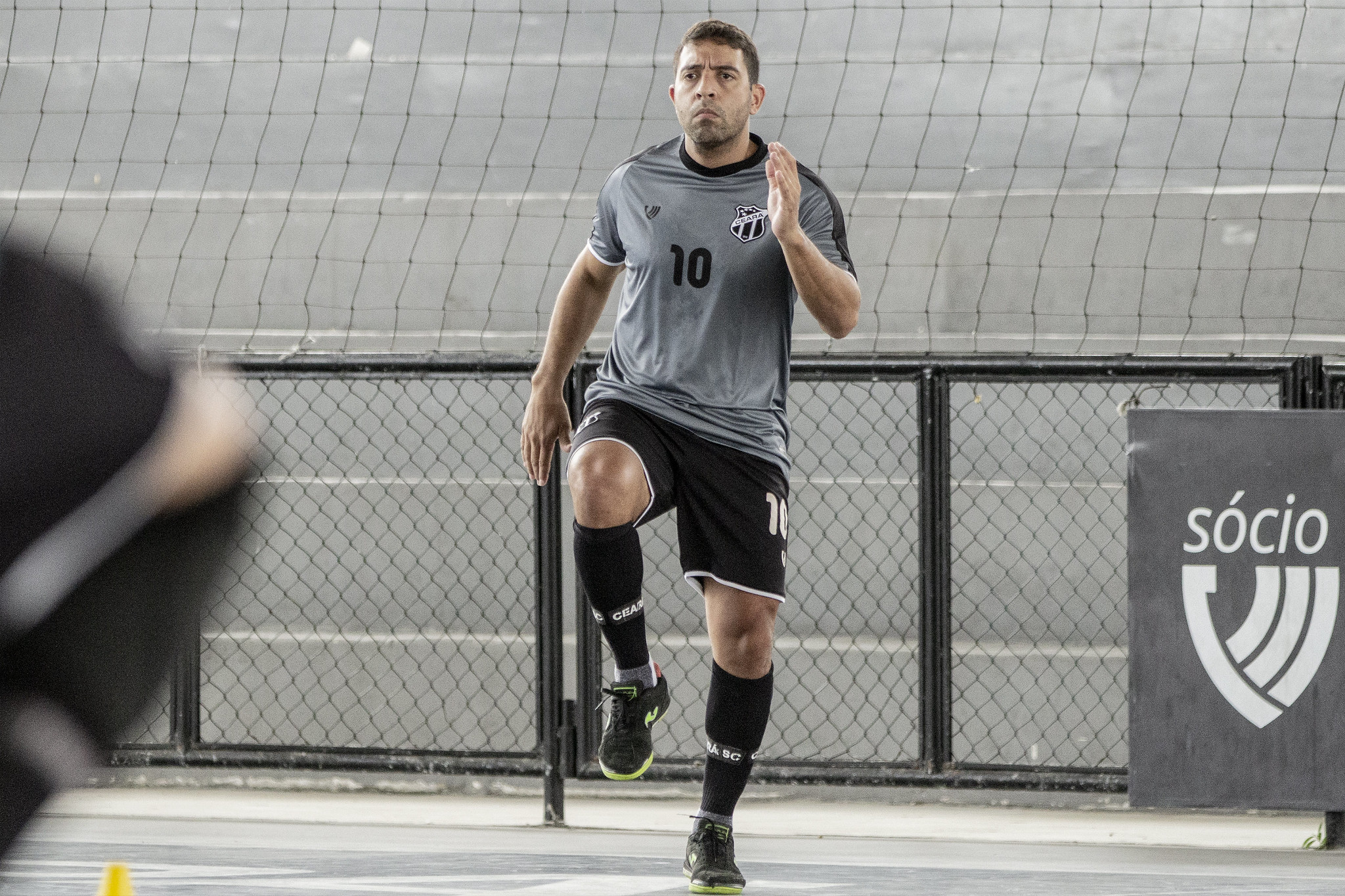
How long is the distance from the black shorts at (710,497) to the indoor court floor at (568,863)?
2.48 feet

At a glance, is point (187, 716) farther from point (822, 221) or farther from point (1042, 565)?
point (1042, 565)

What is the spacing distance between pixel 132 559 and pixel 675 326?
2488 millimetres

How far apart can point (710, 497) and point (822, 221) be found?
2.20 feet

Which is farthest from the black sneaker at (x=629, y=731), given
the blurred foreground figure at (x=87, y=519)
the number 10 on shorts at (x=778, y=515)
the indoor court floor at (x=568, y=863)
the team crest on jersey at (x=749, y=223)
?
the blurred foreground figure at (x=87, y=519)

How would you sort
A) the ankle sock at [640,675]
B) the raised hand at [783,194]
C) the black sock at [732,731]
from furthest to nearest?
the black sock at [732,731] → the ankle sock at [640,675] → the raised hand at [783,194]

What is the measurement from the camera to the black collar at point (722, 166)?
3.39 metres

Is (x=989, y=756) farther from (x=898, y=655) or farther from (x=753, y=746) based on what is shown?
(x=753, y=746)

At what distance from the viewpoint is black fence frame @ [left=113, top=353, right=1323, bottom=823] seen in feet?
14.6

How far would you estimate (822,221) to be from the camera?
3385mm

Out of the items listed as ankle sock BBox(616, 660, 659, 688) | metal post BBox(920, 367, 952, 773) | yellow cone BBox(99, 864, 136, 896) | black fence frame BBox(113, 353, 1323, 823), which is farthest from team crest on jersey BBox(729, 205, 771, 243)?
yellow cone BBox(99, 864, 136, 896)

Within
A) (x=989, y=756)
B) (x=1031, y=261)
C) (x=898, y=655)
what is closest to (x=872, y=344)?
(x=1031, y=261)

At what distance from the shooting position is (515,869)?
3.76 metres

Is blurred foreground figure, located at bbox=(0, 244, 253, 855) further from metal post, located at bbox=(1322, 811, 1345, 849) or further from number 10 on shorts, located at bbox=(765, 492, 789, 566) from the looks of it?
metal post, located at bbox=(1322, 811, 1345, 849)

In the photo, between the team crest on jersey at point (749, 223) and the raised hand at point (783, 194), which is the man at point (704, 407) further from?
the raised hand at point (783, 194)
